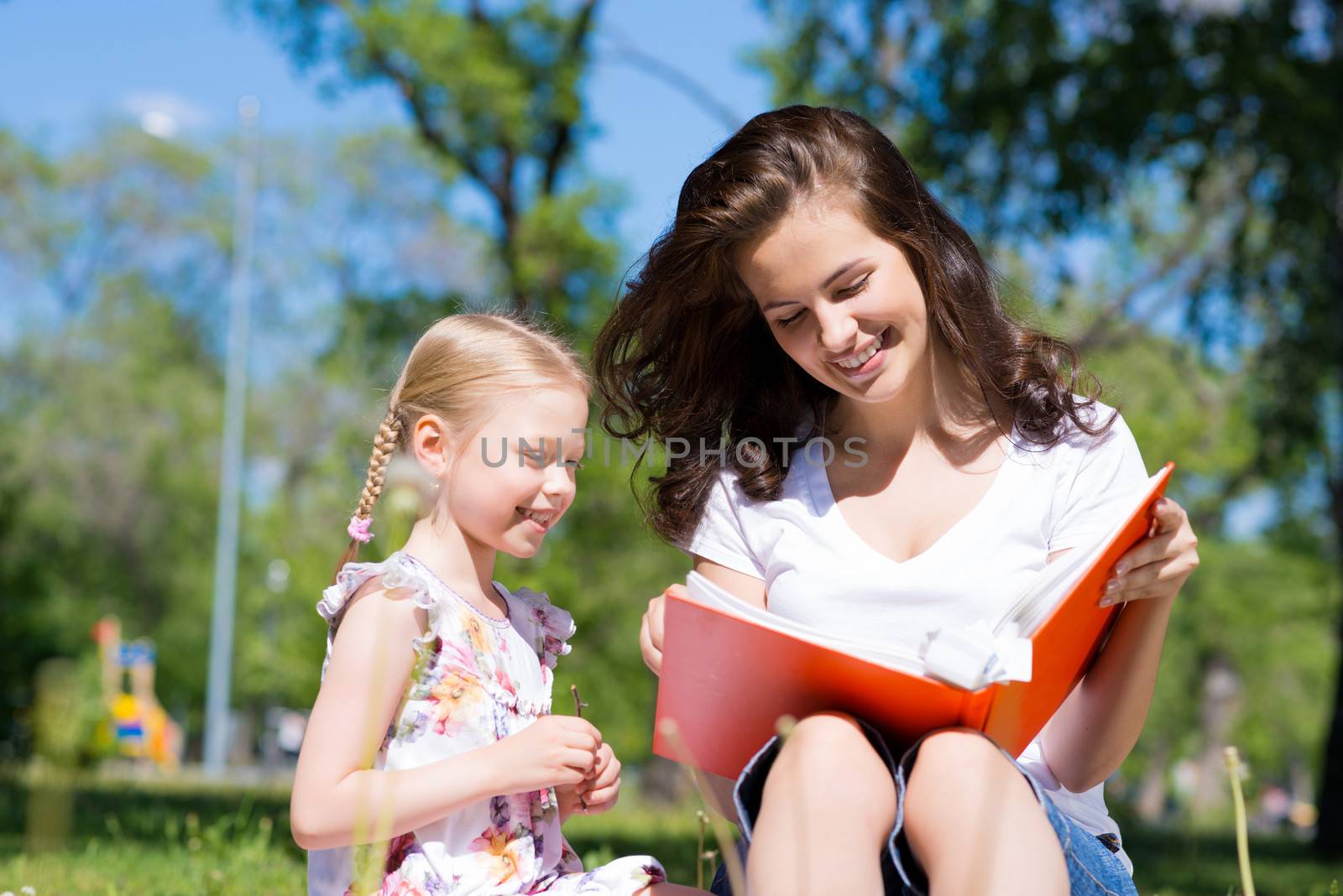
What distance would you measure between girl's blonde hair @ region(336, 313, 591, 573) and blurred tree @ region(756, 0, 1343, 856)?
4.79 m

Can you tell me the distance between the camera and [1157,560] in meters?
1.79

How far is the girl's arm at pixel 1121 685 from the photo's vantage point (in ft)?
Answer: 5.90

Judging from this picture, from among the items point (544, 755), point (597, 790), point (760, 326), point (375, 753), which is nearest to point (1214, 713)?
point (760, 326)

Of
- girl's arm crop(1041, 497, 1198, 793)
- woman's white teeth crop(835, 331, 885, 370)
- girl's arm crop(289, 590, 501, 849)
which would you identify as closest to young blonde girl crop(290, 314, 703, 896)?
girl's arm crop(289, 590, 501, 849)

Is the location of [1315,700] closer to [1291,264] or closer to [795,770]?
[1291,264]

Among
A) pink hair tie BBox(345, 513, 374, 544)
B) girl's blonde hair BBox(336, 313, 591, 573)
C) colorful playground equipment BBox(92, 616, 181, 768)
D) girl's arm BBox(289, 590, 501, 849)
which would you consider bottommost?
colorful playground equipment BBox(92, 616, 181, 768)

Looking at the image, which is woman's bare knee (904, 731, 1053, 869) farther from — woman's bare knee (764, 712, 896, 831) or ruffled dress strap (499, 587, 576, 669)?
ruffled dress strap (499, 587, 576, 669)

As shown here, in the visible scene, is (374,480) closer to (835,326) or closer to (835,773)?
(835,326)

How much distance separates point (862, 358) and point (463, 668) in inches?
30.9

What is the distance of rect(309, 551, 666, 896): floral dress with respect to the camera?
6.04ft

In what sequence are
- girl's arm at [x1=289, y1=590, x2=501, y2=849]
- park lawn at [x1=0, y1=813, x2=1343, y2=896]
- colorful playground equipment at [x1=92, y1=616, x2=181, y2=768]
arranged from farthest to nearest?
1. colorful playground equipment at [x1=92, y1=616, x2=181, y2=768]
2. park lawn at [x1=0, y1=813, x2=1343, y2=896]
3. girl's arm at [x1=289, y1=590, x2=501, y2=849]

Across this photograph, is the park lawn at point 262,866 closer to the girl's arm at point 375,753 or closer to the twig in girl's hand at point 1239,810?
the girl's arm at point 375,753

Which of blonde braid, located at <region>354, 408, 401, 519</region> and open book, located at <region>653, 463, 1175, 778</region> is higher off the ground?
blonde braid, located at <region>354, 408, 401, 519</region>

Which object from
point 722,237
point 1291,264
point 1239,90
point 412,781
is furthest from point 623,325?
point 1291,264
